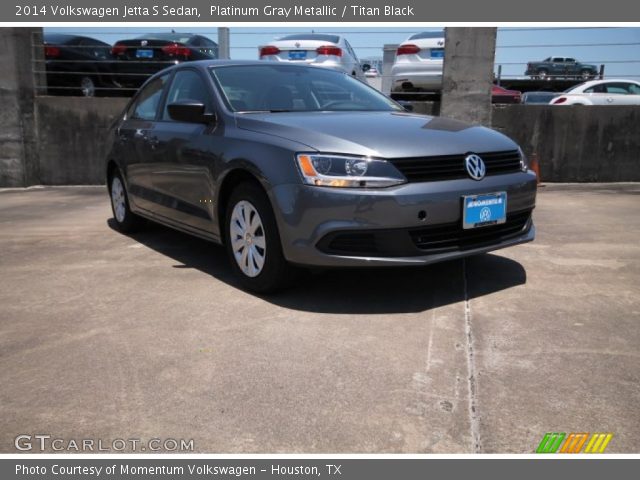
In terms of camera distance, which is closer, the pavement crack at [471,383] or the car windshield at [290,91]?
the pavement crack at [471,383]

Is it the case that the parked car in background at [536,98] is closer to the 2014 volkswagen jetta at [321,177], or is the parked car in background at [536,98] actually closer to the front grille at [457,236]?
the 2014 volkswagen jetta at [321,177]

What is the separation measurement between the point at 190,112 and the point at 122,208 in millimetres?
2058

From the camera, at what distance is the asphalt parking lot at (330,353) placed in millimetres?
2289

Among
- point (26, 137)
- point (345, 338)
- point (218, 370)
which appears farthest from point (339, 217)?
point (26, 137)

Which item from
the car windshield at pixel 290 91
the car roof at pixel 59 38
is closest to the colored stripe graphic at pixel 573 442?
the car windshield at pixel 290 91

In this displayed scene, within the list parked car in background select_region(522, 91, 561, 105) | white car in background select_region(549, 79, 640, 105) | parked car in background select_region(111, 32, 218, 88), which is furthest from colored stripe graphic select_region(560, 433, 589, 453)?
parked car in background select_region(522, 91, 561, 105)

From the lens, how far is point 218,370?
2.78 m

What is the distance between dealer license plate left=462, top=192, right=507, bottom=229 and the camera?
353cm

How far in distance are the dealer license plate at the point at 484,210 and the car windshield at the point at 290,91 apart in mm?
1367

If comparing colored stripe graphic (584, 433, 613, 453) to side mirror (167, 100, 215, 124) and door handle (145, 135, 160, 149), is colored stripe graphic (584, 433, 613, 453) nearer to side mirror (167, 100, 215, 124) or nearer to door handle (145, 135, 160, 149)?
side mirror (167, 100, 215, 124)

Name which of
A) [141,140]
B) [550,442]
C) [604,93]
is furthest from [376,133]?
[604,93]

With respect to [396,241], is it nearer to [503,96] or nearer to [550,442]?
[550,442]

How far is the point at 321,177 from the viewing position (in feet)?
11.2

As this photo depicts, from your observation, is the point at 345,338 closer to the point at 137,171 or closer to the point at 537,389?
the point at 537,389
